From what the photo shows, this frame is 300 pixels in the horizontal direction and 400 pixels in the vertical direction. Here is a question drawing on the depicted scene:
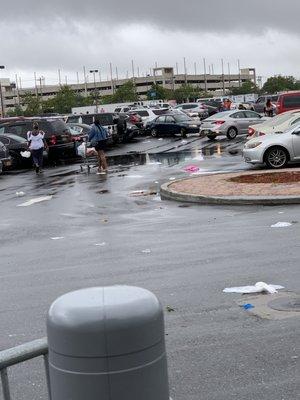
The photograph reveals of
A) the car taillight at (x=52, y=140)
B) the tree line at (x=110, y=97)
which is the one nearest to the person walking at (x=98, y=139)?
the car taillight at (x=52, y=140)

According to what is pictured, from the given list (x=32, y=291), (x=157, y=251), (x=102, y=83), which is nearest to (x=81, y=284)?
(x=32, y=291)

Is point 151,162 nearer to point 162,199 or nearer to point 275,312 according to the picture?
point 162,199

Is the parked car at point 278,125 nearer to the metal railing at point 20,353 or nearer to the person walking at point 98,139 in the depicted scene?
the person walking at point 98,139

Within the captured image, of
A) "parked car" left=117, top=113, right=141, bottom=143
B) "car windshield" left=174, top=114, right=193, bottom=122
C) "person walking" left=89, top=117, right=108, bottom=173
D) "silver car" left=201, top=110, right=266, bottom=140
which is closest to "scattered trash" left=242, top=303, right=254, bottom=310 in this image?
"person walking" left=89, top=117, right=108, bottom=173

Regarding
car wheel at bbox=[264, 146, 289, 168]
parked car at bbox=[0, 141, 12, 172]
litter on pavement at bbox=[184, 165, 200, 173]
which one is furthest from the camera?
parked car at bbox=[0, 141, 12, 172]

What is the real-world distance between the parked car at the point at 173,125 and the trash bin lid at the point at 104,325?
3540cm

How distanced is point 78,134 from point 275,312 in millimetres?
26060

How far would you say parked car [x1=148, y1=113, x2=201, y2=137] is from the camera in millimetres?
37625

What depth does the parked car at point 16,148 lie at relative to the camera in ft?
86.1

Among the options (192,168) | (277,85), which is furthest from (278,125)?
(277,85)

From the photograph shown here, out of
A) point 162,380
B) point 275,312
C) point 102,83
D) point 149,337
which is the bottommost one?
point 275,312

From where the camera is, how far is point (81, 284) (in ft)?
22.8

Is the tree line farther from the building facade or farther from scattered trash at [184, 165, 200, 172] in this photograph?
scattered trash at [184, 165, 200, 172]

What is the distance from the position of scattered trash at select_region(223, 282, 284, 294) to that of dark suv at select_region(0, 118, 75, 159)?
73.4 feet
